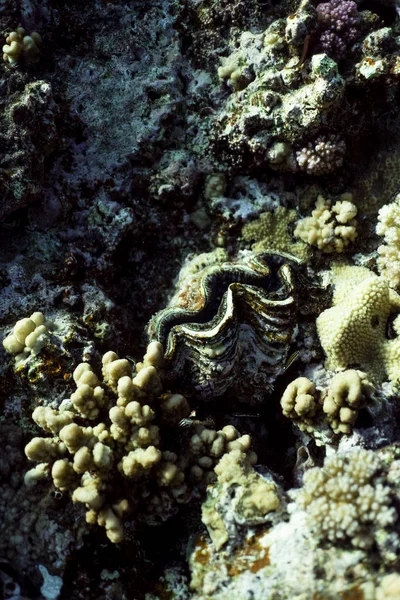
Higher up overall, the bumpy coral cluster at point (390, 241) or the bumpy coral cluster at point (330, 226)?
the bumpy coral cluster at point (330, 226)

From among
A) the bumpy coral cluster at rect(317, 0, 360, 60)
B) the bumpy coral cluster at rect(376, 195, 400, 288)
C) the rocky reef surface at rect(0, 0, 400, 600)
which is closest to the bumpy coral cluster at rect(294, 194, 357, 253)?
the rocky reef surface at rect(0, 0, 400, 600)

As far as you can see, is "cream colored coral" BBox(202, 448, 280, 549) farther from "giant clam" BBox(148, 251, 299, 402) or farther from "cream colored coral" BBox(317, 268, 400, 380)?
"cream colored coral" BBox(317, 268, 400, 380)

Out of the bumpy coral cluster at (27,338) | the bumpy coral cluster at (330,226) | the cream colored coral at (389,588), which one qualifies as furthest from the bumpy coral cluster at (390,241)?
the bumpy coral cluster at (27,338)

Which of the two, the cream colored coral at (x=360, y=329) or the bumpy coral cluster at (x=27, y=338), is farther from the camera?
the cream colored coral at (x=360, y=329)

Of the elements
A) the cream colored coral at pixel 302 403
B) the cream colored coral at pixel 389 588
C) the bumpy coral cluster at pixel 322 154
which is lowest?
the cream colored coral at pixel 389 588

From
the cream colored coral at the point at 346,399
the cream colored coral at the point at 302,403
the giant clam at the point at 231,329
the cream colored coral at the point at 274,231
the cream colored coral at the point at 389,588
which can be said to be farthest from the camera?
the cream colored coral at the point at 274,231

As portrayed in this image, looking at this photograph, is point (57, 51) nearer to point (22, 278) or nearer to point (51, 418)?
point (22, 278)

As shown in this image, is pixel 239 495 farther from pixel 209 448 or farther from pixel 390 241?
pixel 390 241

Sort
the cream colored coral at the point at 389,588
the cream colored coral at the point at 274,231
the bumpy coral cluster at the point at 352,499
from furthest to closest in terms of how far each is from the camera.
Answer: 1. the cream colored coral at the point at 274,231
2. the bumpy coral cluster at the point at 352,499
3. the cream colored coral at the point at 389,588

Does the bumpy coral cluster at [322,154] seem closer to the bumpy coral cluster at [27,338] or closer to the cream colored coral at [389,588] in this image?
the bumpy coral cluster at [27,338]
